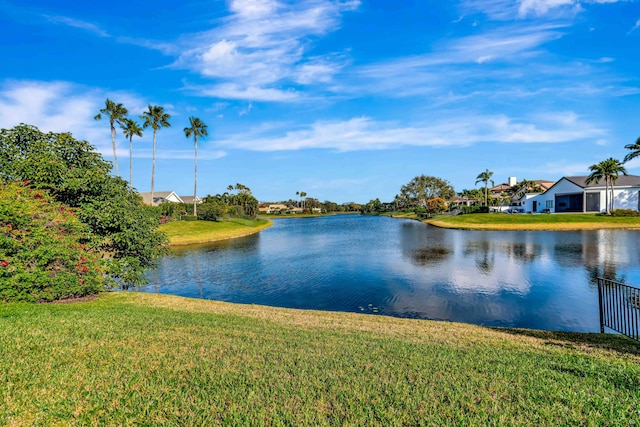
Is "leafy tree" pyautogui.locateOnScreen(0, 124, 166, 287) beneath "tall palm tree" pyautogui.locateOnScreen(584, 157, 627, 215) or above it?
beneath

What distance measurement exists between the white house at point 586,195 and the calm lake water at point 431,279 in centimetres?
3826

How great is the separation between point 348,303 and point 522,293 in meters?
9.18

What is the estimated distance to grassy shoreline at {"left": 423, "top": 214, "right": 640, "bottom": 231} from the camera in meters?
51.7

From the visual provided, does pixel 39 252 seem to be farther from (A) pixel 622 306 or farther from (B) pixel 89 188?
(A) pixel 622 306

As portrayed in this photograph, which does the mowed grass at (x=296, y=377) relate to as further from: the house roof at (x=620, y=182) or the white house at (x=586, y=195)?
the house roof at (x=620, y=182)

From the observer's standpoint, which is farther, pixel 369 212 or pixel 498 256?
pixel 369 212

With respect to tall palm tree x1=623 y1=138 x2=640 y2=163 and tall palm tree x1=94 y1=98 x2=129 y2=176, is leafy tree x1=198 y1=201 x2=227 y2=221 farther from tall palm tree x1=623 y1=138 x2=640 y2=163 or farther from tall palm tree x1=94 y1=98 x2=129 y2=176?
tall palm tree x1=623 y1=138 x2=640 y2=163

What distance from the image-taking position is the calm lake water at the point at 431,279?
589 inches

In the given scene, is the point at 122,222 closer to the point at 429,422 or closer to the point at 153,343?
the point at 153,343

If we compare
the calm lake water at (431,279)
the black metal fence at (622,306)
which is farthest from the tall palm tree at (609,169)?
the black metal fence at (622,306)

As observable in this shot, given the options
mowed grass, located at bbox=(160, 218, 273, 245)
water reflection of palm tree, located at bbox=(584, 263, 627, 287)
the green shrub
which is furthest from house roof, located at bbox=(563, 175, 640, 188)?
mowed grass, located at bbox=(160, 218, 273, 245)

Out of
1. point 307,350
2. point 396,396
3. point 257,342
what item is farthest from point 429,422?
point 257,342

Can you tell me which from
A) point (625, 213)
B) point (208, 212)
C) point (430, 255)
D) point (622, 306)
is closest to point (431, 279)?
point (430, 255)

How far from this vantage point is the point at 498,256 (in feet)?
95.9
